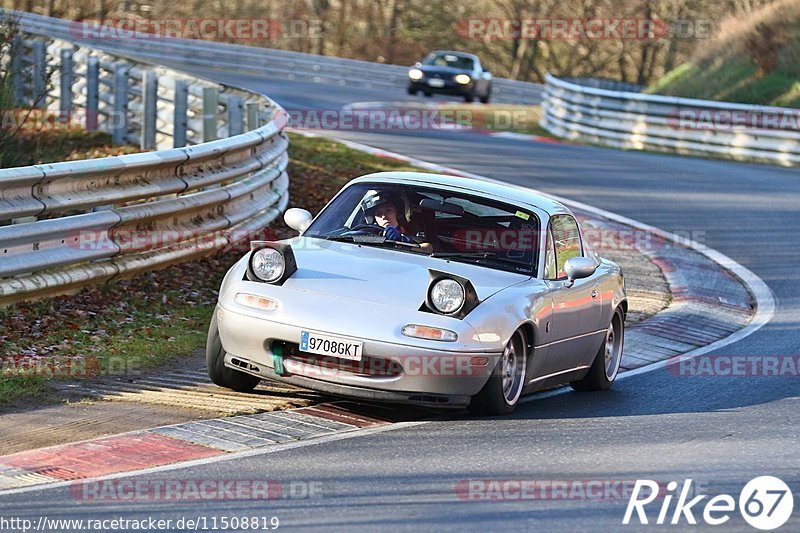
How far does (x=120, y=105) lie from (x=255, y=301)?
35.7ft

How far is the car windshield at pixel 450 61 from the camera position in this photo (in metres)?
38.5

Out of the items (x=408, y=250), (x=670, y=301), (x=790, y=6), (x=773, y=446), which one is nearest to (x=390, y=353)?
(x=408, y=250)

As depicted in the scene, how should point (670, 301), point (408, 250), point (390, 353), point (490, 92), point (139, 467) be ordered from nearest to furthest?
point (139, 467) → point (390, 353) → point (408, 250) → point (670, 301) → point (490, 92)

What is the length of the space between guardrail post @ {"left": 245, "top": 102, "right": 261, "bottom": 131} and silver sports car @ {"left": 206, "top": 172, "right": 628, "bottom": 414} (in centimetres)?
685

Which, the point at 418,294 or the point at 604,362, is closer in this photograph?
the point at 418,294

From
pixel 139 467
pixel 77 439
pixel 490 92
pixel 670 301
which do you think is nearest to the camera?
pixel 139 467

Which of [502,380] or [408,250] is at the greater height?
[408,250]

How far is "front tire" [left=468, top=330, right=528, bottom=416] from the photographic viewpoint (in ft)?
25.5

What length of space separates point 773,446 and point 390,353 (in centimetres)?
215

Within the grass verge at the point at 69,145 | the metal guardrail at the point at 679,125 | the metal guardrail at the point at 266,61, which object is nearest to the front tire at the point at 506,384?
the grass verge at the point at 69,145

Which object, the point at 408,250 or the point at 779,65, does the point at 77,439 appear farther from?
the point at 779,65

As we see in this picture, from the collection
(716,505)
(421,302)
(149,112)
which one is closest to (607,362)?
(421,302)

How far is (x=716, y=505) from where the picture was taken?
6258mm

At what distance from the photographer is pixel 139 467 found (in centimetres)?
643
